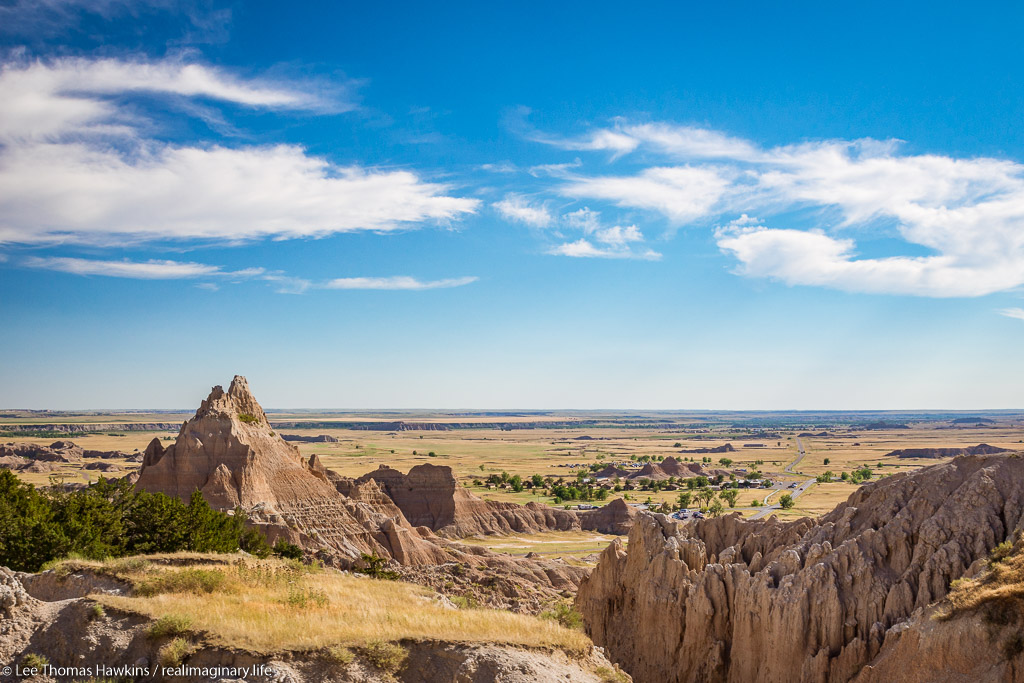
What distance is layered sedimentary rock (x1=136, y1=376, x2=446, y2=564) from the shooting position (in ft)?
164

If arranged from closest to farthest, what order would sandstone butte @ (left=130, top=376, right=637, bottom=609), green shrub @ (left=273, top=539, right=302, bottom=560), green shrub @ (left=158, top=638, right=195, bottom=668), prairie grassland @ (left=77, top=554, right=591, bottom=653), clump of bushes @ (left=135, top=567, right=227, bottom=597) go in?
green shrub @ (left=158, top=638, right=195, bottom=668) < prairie grassland @ (left=77, top=554, right=591, bottom=653) < clump of bushes @ (left=135, top=567, right=227, bottom=597) < green shrub @ (left=273, top=539, right=302, bottom=560) < sandstone butte @ (left=130, top=376, right=637, bottom=609)

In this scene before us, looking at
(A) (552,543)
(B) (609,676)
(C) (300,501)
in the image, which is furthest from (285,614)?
(A) (552,543)

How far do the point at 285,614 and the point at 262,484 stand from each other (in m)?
37.6

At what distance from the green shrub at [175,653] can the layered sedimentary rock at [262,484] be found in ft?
110

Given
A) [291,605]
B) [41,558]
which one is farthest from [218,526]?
[291,605]

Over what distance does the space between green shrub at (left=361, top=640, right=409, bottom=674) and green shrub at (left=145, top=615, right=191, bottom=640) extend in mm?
3633

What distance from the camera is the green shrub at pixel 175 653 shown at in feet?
48.3

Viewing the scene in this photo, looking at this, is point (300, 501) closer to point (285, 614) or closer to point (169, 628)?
point (285, 614)

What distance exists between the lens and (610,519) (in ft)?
286

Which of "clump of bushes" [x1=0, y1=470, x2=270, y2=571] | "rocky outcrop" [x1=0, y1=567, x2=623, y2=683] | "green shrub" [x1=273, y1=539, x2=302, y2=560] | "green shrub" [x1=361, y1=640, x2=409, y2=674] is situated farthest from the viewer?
"green shrub" [x1=273, y1=539, x2=302, y2=560]

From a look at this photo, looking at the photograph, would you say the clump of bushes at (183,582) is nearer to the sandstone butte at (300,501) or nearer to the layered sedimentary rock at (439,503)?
the sandstone butte at (300,501)

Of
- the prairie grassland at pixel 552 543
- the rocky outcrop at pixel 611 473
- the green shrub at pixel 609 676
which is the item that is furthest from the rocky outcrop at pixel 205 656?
the rocky outcrop at pixel 611 473

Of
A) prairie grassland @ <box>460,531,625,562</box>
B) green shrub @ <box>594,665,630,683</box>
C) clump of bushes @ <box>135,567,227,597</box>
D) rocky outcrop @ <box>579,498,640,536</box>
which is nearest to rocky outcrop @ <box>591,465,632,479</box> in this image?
rocky outcrop @ <box>579,498,640,536</box>

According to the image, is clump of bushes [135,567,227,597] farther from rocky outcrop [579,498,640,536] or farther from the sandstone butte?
rocky outcrop [579,498,640,536]
